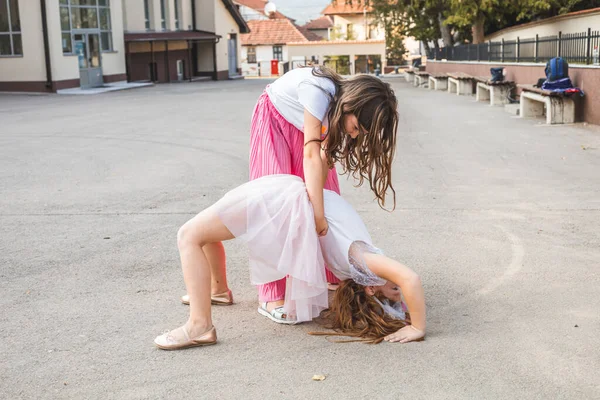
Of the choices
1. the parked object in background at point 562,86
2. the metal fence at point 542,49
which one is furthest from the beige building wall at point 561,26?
the parked object in background at point 562,86

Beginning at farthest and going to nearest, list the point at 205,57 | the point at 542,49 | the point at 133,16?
the point at 205,57, the point at 133,16, the point at 542,49

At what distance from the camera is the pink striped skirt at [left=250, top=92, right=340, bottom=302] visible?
15.3ft

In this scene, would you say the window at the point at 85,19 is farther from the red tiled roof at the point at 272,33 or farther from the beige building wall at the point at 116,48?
the red tiled roof at the point at 272,33

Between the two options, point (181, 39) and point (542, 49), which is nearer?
point (542, 49)

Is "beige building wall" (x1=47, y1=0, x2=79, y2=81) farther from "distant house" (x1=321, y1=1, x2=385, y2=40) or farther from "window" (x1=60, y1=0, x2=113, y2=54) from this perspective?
"distant house" (x1=321, y1=1, x2=385, y2=40)

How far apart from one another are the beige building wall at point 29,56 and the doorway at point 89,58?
2.93 metres

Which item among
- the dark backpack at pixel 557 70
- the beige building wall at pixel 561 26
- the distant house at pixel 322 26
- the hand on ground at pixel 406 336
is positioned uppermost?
the distant house at pixel 322 26

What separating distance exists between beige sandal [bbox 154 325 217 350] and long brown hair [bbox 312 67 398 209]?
1138 millimetres

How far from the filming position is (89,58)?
3594 cm

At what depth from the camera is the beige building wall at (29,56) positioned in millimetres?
31406

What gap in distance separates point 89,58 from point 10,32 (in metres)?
4.76

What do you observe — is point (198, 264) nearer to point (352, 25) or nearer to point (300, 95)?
point (300, 95)

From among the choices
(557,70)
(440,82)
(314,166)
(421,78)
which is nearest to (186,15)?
(421,78)

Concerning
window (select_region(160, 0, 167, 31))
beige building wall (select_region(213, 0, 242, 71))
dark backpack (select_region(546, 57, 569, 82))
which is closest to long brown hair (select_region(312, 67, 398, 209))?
dark backpack (select_region(546, 57, 569, 82))
